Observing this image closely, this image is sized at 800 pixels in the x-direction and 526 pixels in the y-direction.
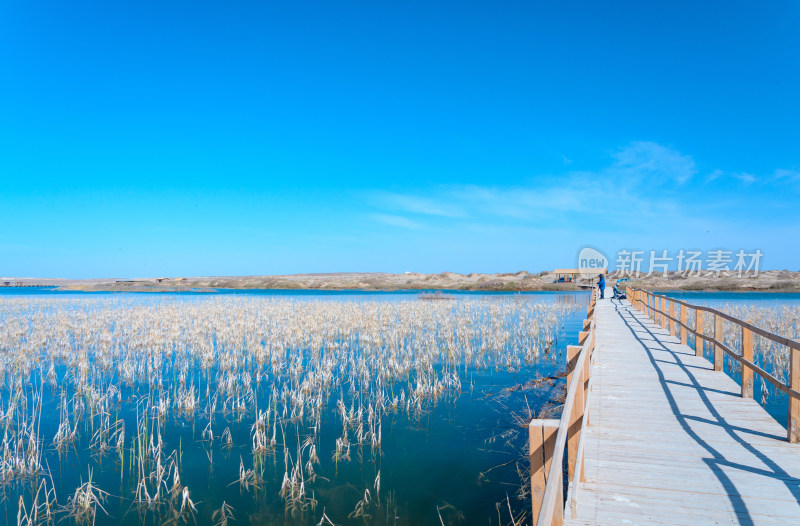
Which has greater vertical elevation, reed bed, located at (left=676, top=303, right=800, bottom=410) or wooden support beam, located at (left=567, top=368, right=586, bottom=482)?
wooden support beam, located at (left=567, top=368, right=586, bottom=482)

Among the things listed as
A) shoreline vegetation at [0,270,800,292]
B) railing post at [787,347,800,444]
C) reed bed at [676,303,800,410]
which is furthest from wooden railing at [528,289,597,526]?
shoreline vegetation at [0,270,800,292]

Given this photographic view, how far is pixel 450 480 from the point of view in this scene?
658cm

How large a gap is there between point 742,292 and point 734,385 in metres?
67.8

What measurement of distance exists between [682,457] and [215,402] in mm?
8195

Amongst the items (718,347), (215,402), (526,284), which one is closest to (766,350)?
(718,347)

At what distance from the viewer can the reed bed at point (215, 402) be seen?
5941 mm

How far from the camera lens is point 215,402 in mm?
9203

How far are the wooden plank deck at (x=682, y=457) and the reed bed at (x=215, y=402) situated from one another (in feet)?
9.06

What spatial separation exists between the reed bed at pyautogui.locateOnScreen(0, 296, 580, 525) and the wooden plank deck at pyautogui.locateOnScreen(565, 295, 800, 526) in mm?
2763

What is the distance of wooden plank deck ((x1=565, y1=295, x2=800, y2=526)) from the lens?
387cm

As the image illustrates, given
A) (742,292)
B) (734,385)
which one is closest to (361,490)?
(734,385)

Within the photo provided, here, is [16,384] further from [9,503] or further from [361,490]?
[361,490]

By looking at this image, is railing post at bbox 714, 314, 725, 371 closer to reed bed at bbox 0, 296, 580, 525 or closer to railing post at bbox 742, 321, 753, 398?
railing post at bbox 742, 321, 753, 398

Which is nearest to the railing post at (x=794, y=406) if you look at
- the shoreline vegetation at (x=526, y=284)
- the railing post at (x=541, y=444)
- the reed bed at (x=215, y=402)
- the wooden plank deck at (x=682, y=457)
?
the wooden plank deck at (x=682, y=457)
